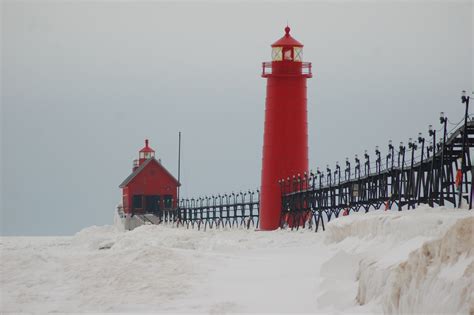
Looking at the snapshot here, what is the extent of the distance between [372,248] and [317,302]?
4.67 feet

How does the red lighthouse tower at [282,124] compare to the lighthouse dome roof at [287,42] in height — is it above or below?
below

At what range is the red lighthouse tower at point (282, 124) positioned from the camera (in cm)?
4762

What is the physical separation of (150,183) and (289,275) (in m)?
52.4

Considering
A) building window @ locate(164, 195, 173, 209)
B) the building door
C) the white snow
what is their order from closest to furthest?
the white snow
the building door
building window @ locate(164, 195, 173, 209)

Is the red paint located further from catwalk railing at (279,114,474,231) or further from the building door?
catwalk railing at (279,114,474,231)

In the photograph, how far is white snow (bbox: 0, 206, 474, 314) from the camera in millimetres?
13820

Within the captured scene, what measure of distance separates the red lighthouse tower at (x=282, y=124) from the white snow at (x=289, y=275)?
18.8 meters

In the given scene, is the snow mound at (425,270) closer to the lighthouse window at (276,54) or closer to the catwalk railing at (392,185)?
the catwalk railing at (392,185)

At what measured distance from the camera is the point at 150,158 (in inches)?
2948

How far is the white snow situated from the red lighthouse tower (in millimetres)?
18850

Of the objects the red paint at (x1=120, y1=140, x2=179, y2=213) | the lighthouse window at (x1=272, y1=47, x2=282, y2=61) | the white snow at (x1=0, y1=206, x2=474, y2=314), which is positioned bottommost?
Result: the white snow at (x1=0, y1=206, x2=474, y2=314)

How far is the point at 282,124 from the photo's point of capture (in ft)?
156

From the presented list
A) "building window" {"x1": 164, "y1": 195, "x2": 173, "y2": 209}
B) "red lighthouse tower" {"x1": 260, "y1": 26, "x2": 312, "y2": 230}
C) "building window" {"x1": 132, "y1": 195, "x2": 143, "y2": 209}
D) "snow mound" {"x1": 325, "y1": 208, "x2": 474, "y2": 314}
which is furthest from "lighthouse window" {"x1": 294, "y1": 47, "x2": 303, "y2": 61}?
"snow mound" {"x1": 325, "y1": 208, "x2": 474, "y2": 314}

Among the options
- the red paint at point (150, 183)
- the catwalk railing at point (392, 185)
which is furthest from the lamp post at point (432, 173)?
the red paint at point (150, 183)
